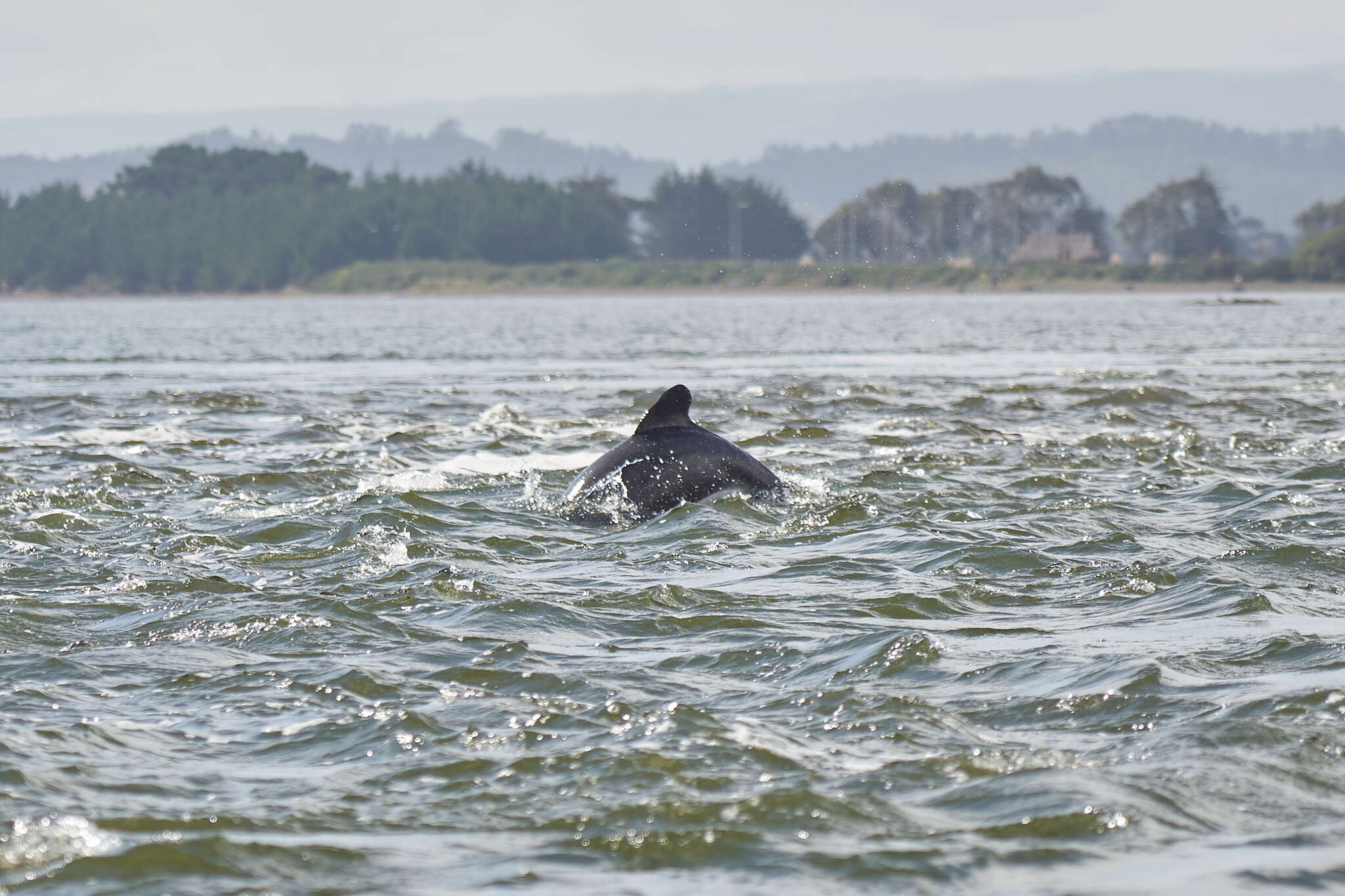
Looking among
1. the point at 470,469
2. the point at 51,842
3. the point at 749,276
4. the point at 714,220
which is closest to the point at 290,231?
the point at 714,220

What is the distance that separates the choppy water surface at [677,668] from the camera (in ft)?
15.8

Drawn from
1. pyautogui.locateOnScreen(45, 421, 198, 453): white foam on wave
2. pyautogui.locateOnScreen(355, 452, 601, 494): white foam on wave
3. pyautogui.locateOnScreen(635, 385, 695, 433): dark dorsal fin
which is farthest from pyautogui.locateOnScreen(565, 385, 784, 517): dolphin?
pyautogui.locateOnScreen(45, 421, 198, 453): white foam on wave

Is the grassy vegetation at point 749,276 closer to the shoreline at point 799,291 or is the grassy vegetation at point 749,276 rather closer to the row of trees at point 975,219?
the shoreline at point 799,291

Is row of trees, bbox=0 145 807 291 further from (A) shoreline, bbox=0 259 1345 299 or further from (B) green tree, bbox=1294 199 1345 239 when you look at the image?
(B) green tree, bbox=1294 199 1345 239

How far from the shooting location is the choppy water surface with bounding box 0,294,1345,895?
480cm

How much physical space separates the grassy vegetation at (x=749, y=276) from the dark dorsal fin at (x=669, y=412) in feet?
453

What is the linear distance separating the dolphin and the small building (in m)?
156

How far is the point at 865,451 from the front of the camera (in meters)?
16.4

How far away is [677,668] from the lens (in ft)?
23.4

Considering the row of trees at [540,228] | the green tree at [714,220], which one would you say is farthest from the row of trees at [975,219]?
the green tree at [714,220]

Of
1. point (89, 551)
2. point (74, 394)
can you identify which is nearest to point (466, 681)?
point (89, 551)

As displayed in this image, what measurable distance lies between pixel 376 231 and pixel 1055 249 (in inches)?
2952

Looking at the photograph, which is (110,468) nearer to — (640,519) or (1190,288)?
(640,519)

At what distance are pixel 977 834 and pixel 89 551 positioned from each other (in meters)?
7.17
